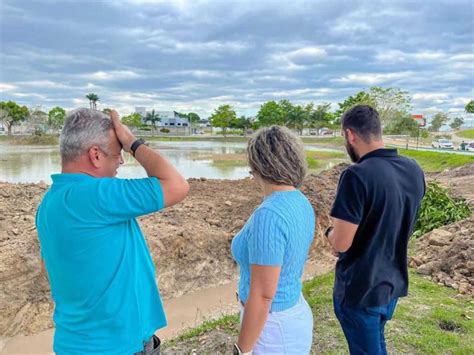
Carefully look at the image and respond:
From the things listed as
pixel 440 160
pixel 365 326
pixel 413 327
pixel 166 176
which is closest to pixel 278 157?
pixel 166 176

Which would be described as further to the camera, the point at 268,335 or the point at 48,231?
the point at 268,335

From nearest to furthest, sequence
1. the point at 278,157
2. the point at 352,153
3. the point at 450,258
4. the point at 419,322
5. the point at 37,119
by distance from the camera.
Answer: the point at 278,157 → the point at 352,153 → the point at 419,322 → the point at 450,258 → the point at 37,119

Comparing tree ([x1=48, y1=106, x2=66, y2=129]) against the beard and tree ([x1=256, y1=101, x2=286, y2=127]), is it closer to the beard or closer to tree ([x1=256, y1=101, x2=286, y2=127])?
tree ([x1=256, y1=101, x2=286, y2=127])

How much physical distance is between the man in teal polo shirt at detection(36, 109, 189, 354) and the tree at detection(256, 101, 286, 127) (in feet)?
209

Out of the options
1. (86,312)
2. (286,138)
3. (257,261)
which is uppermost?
(286,138)

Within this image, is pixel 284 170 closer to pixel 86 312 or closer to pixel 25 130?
pixel 86 312

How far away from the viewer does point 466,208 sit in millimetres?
8703

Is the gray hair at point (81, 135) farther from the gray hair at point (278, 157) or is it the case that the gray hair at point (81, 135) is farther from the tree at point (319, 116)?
the tree at point (319, 116)

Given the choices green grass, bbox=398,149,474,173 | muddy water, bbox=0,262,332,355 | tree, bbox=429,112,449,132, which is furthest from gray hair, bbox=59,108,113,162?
tree, bbox=429,112,449,132

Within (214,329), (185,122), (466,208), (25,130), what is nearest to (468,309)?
(214,329)

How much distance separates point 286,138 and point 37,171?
21506mm

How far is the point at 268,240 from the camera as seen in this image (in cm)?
156

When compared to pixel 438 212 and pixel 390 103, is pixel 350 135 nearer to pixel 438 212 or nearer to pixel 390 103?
pixel 438 212

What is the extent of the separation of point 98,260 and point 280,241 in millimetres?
731
